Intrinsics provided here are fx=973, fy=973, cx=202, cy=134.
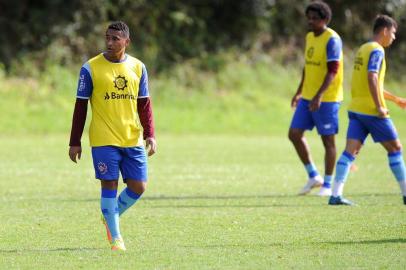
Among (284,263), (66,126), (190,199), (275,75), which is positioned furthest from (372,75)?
(275,75)

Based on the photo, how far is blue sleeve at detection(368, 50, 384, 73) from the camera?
1225 cm

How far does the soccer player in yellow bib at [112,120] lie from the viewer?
8.92m

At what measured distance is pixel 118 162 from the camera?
9031 millimetres

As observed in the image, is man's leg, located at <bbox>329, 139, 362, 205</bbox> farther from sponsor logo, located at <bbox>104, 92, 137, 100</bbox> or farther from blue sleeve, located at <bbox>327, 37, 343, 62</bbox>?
sponsor logo, located at <bbox>104, 92, 137, 100</bbox>

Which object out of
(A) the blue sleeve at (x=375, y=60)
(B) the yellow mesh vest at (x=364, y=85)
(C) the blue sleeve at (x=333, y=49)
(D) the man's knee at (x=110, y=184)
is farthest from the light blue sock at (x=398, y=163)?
(D) the man's knee at (x=110, y=184)

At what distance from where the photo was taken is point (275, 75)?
34625mm

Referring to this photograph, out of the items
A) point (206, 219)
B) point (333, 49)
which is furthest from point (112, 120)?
point (333, 49)

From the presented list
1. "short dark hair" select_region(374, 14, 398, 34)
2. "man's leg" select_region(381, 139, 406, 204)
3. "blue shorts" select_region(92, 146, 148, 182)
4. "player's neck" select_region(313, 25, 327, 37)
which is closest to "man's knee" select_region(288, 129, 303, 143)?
"player's neck" select_region(313, 25, 327, 37)

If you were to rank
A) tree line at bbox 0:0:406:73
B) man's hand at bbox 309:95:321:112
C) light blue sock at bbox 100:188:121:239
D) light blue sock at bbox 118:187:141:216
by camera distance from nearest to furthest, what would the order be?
light blue sock at bbox 100:188:121:239 < light blue sock at bbox 118:187:141:216 < man's hand at bbox 309:95:321:112 < tree line at bbox 0:0:406:73

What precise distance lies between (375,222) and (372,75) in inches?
88.5

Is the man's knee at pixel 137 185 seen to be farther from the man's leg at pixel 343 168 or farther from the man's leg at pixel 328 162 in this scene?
the man's leg at pixel 328 162

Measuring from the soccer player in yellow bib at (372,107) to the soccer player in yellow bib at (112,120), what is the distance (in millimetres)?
4195

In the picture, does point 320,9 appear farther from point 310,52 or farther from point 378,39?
point 378,39

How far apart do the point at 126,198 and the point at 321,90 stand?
495 centimetres
